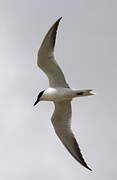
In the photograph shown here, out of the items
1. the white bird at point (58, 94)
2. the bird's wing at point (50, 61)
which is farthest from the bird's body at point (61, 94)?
the bird's wing at point (50, 61)

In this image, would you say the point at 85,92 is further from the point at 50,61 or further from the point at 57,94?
the point at 50,61

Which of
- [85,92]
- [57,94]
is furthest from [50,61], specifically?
[85,92]

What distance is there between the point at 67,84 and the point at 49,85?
Result: 2.01 ft

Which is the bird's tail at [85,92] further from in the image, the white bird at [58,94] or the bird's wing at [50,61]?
the bird's wing at [50,61]

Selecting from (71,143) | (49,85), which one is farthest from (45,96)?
(71,143)

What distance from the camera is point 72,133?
19359 mm

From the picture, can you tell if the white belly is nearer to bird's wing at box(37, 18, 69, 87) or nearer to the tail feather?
bird's wing at box(37, 18, 69, 87)

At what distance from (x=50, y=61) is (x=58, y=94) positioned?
1042mm

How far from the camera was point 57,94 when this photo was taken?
18.6m

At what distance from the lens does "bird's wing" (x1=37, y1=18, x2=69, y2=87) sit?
59.3 feet

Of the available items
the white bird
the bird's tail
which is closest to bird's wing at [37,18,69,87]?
the white bird

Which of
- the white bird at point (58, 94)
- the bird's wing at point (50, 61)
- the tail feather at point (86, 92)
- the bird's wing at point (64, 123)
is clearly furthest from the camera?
the bird's wing at point (64, 123)

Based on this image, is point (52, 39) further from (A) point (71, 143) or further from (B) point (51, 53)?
(A) point (71, 143)

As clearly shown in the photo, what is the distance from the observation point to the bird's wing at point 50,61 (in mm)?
18062
